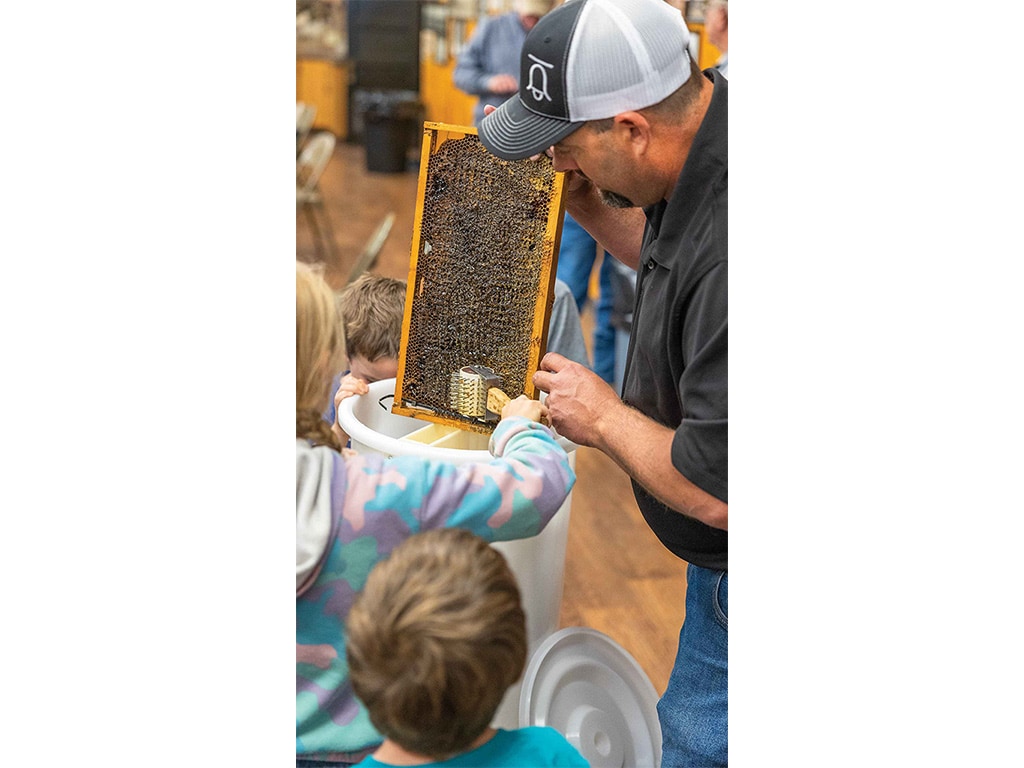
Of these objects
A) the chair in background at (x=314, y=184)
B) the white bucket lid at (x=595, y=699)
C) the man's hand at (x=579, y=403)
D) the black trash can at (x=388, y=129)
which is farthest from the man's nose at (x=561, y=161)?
the black trash can at (x=388, y=129)

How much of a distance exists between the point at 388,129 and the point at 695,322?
8896 millimetres

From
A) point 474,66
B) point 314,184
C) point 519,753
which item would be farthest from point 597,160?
point 314,184

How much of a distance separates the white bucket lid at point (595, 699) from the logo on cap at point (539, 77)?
74 centimetres

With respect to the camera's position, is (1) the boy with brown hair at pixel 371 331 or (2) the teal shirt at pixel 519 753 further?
(1) the boy with brown hair at pixel 371 331

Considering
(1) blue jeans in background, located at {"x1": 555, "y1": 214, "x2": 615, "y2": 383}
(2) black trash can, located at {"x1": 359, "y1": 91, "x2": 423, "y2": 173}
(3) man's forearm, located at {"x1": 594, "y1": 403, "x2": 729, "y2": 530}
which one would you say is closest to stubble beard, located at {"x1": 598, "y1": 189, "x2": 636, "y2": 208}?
(3) man's forearm, located at {"x1": 594, "y1": 403, "x2": 729, "y2": 530}

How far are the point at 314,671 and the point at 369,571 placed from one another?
16 centimetres

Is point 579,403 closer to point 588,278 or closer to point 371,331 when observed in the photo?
point 371,331

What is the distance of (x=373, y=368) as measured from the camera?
5.73ft

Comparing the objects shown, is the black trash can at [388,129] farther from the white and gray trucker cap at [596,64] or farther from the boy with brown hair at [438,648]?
the boy with brown hair at [438,648]

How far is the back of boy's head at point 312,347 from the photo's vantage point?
1.29 m
